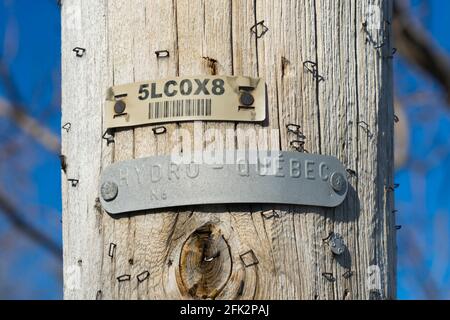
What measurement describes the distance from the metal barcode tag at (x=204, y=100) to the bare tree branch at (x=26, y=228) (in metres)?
5.17

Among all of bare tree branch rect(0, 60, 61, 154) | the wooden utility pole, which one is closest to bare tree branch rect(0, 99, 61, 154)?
bare tree branch rect(0, 60, 61, 154)

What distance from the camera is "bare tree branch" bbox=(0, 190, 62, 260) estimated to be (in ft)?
24.7

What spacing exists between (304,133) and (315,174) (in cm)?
10

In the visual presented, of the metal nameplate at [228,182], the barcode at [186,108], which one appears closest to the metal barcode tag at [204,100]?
the barcode at [186,108]

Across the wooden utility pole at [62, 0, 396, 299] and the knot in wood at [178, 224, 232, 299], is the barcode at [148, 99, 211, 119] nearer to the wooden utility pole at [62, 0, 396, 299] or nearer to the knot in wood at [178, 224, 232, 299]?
the wooden utility pole at [62, 0, 396, 299]

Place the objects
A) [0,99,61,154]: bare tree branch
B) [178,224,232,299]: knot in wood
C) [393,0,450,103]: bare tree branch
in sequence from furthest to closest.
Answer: [0,99,61,154]: bare tree branch < [393,0,450,103]: bare tree branch < [178,224,232,299]: knot in wood

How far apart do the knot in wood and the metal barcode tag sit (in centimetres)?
27

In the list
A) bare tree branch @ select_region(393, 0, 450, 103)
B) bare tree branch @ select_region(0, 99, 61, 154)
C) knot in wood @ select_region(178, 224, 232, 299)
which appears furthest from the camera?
bare tree branch @ select_region(0, 99, 61, 154)

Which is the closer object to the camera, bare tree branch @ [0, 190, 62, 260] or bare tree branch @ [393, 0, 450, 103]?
bare tree branch @ [393, 0, 450, 103]

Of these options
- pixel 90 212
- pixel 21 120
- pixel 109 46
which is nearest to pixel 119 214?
pixel 90 212

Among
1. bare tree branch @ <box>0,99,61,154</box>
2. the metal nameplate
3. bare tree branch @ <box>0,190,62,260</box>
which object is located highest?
bare tree branch @ <box>0,99,61,154</box>

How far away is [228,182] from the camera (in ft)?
7.94

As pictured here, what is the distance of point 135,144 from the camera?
251 cm
